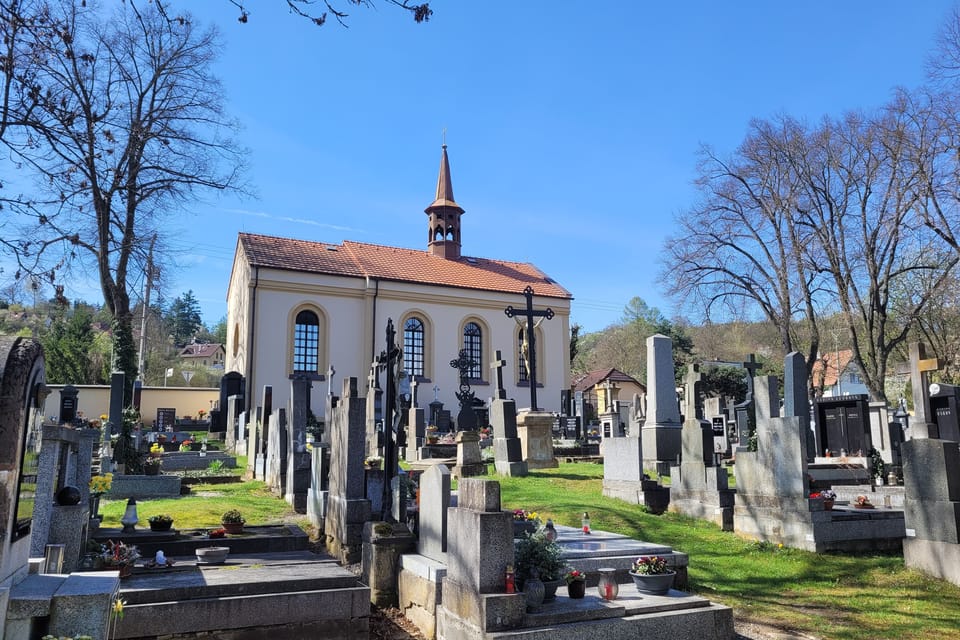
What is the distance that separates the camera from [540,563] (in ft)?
16.7

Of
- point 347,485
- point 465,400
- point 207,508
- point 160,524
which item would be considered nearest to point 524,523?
point 347,485

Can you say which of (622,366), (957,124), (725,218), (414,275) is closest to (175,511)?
(957,124)

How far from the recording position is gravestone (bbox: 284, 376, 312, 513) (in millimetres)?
10797

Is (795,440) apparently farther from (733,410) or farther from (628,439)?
(733,410)

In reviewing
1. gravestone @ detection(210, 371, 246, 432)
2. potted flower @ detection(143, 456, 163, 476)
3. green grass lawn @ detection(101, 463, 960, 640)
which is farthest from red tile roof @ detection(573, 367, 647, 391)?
green grass lawn @ detection(101, 463, 960, 640)

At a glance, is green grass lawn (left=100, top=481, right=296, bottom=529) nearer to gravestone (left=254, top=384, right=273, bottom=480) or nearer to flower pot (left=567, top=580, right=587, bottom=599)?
gravestone (left=254, top=384, right=273, bottom=480)

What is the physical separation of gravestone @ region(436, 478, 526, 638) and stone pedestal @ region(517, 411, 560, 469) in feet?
32.8

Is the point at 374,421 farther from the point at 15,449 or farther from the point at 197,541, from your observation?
the point at 15,449

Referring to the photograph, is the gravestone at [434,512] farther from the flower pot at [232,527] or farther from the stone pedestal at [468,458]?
the stone pedestal at [468,458]

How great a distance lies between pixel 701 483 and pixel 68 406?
9682mm

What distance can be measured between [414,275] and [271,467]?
835 inches

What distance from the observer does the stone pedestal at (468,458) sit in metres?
13.7

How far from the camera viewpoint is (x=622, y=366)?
176ft

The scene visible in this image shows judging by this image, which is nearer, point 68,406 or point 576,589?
point 576,589
